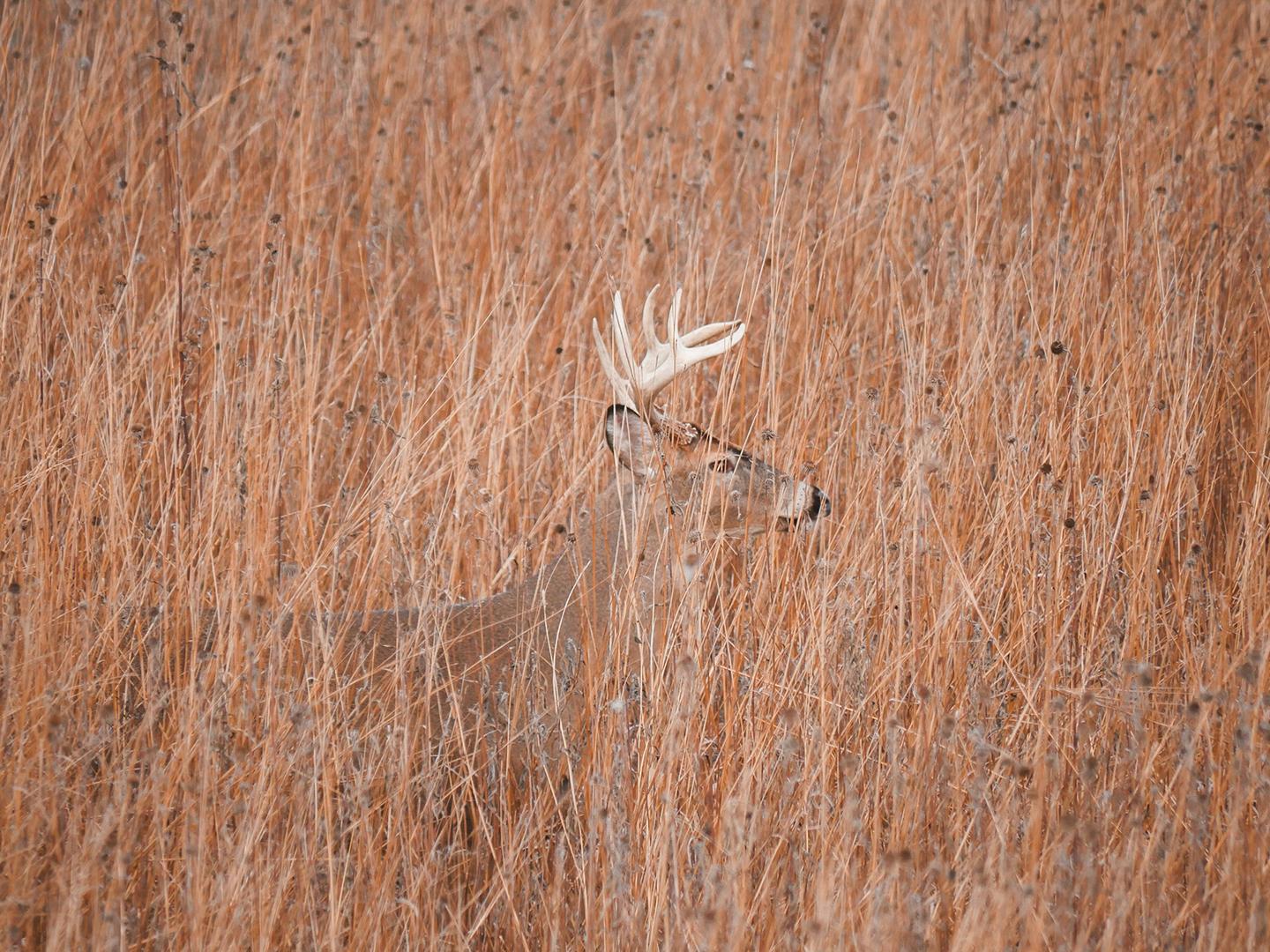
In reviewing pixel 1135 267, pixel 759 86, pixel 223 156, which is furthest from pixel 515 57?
pixel 1135 267

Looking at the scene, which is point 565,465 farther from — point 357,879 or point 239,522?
point 357,879

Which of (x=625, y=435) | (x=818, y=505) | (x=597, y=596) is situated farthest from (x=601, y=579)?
(x=818, y=505)

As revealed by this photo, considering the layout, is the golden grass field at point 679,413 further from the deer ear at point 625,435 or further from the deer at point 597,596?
the deer ear at point 625,435

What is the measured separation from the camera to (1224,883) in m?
2.10

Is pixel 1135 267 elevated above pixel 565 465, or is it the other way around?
pixel 1135 267

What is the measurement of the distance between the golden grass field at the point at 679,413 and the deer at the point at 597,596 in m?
0.11

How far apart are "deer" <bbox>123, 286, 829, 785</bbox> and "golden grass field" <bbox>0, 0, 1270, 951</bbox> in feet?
0.36

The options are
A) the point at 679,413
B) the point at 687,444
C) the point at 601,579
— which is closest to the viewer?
the point at 687,444

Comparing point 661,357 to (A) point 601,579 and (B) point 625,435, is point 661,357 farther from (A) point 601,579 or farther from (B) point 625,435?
(A) point 601,579

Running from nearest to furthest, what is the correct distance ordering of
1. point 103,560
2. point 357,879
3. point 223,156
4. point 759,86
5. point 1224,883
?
point 1224,883, point 357,879, point 103,560, point 223,156, point 759,86

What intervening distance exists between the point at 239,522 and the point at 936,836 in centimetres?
179

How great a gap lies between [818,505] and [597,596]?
2.15ft

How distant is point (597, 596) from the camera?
352cm

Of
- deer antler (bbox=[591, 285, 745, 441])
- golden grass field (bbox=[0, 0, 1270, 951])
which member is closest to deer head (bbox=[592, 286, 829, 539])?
deer antler (bbox=[591, 285, 745, 441])
